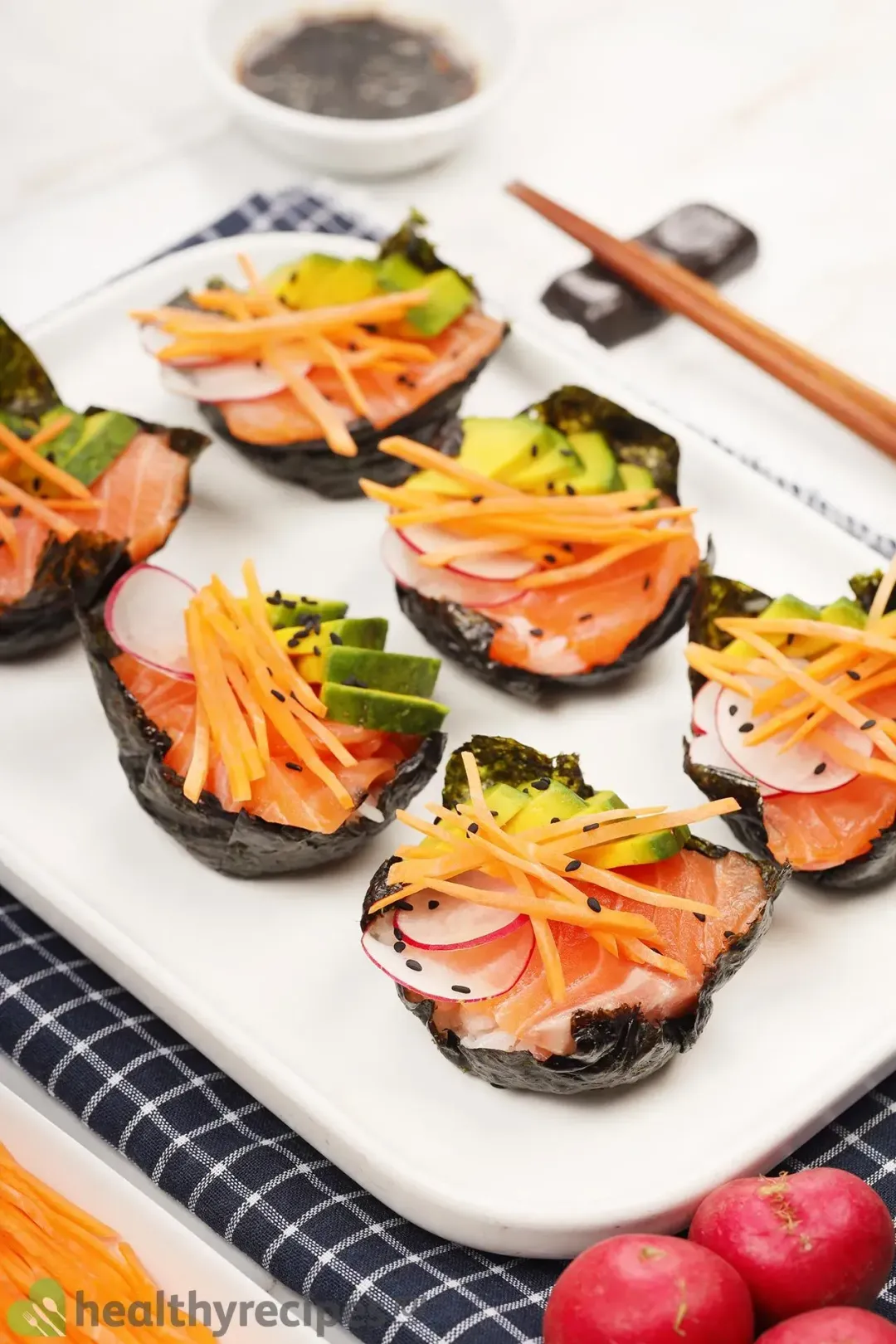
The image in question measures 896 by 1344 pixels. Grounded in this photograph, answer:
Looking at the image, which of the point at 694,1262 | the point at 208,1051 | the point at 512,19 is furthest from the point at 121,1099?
the point at 512,19

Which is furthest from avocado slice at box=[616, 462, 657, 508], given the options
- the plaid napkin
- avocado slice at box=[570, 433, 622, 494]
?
the plaid napkin

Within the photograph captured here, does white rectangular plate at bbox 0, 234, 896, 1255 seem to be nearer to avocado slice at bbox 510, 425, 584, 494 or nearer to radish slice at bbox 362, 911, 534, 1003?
radish slice at bbox 362, 911, 534, 1003

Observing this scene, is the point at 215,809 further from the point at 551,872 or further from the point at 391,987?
the point at 551,872

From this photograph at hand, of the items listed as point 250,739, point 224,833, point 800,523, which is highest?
point 800,523

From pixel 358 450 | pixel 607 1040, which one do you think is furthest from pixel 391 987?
pixel 358 450

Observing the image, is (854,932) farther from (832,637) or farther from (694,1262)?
(694,1262)

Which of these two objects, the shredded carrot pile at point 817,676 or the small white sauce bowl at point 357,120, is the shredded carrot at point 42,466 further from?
the small white sauce bowl at point 357,120
